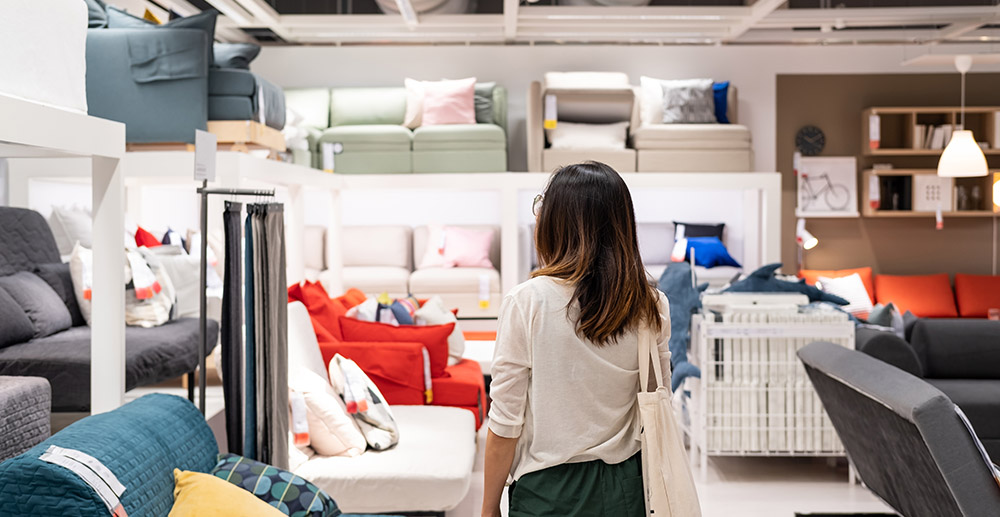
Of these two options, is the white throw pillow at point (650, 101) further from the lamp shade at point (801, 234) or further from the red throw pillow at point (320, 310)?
the red throw pillow at point (320, 310)

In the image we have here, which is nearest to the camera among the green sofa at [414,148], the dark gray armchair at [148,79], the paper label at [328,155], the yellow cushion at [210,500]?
the yellow cushion at [210,500]

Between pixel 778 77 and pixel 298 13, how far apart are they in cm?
438

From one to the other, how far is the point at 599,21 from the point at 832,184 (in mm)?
2746

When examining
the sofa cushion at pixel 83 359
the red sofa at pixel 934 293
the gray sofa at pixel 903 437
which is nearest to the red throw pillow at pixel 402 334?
the sofa cushion at pixel 83 359

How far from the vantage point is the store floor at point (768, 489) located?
159 inches

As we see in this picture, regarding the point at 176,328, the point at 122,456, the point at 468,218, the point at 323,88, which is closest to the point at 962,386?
the point at 176,328

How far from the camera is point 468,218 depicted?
341 inches

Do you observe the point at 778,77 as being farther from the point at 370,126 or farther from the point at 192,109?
the point at 192,109

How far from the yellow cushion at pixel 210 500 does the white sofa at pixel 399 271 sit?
15.2 ft

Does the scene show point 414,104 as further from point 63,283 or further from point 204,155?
point 204,155

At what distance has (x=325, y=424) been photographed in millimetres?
3342

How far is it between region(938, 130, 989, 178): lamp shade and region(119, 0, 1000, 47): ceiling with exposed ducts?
1.48 meters

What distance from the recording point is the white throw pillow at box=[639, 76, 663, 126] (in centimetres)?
788

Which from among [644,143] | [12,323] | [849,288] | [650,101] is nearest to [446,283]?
[644,143]
